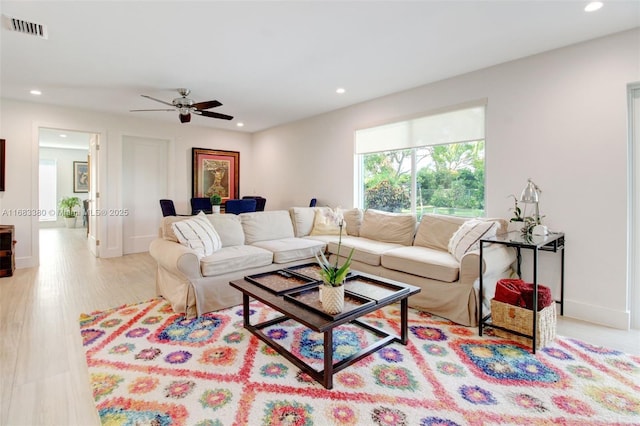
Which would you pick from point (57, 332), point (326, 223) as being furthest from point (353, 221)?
point (57, 332)

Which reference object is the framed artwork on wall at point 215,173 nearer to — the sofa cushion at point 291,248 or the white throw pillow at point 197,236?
the sofa cushion at point 291,248

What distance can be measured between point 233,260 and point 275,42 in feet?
6.70

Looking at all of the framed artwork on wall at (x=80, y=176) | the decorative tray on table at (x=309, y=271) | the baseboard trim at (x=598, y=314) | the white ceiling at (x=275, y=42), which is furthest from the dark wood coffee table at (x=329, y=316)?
the framed artwork on wall at (x=80, y=176)

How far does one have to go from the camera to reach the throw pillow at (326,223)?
4.27 metres

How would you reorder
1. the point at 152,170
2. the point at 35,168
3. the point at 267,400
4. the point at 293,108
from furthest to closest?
the point at 152,170, the point at 293,108, the point at 35,168, the point at 267,400

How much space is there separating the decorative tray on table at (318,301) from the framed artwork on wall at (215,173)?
4.85m

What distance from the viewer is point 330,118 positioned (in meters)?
5.11

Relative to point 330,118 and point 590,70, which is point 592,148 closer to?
point 590,70

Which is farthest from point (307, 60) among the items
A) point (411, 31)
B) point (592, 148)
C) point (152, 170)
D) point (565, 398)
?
point (152, 170)

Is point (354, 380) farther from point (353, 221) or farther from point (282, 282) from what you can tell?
point (353, 221)

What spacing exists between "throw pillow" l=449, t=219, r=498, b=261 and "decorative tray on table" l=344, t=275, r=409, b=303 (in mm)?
941

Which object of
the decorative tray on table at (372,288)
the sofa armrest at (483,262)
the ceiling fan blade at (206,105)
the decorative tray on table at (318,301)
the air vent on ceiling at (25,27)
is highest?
the air vent on ceiling at (25,27)

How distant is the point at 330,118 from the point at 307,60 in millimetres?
2015

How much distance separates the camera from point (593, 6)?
218 centimetres
